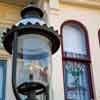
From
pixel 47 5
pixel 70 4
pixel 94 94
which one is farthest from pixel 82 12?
pixel 94 94

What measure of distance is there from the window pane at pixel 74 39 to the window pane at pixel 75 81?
38 centimetres

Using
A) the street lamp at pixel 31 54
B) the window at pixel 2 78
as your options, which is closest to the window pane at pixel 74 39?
the window at pixel 2 78

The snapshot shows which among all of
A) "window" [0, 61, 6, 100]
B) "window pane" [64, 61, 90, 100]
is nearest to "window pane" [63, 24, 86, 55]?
"window pane" [64, 61, 90, 100]

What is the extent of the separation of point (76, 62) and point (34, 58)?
144 inches

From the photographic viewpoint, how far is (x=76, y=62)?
752cm

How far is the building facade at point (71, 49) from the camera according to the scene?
703cm

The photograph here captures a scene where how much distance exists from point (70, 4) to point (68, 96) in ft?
7.61

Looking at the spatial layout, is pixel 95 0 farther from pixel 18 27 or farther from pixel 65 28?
pixel 18 27

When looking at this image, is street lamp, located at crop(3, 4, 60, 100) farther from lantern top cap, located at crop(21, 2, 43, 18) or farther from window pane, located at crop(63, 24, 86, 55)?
window pane, located at crop(63, 24, 86, 55)

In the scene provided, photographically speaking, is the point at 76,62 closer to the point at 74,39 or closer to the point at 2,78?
the point at 74,39

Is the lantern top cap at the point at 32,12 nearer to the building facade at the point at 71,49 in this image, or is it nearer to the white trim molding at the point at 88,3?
the building facade at the point at 71,49

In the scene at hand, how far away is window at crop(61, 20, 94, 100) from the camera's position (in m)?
7.11

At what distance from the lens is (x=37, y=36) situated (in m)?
3.96

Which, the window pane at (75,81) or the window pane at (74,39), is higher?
the window pane at (74,39)
